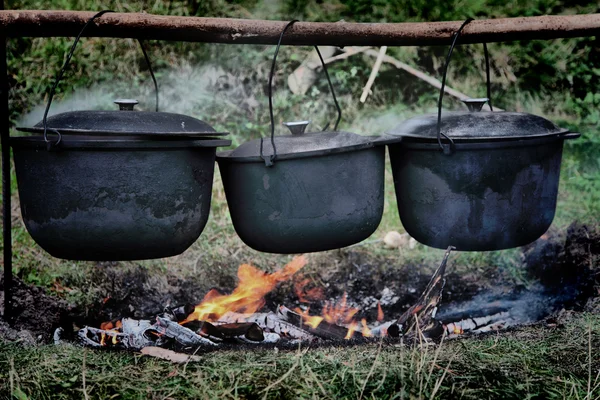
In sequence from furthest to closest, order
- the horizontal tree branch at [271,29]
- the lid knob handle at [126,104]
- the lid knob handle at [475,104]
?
the lid knob handle at [475,104]
the horizontal tree branch at [271,29]
the lid knob handle at [126,104]

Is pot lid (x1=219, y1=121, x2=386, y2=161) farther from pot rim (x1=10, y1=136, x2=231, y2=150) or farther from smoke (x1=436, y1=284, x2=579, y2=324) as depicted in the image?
smoke (x1=436, y1=284, x2=579, y2=324)

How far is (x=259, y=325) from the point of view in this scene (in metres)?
3.86

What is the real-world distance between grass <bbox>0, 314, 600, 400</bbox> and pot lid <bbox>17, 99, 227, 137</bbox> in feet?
3.45

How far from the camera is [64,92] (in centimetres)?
661

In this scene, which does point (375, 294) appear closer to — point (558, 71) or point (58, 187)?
point (58, 187)

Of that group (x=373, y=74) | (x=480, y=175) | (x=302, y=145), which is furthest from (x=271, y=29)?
(x=373, y=74)

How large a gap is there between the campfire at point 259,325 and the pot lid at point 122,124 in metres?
1.31

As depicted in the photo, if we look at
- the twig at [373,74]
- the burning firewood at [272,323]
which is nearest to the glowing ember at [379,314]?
the burning firewood at [272,323]

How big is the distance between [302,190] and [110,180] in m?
0.89

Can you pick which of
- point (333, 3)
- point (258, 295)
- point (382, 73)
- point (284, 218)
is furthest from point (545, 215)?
point (333, 3)

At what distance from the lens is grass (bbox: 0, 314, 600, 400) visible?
2725mm

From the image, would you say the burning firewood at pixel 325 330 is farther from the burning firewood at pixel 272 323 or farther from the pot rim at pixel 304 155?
the pot rim at pixel 304 155

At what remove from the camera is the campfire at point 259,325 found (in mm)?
3592

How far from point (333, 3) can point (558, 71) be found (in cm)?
267
